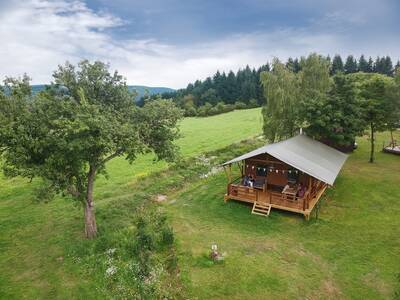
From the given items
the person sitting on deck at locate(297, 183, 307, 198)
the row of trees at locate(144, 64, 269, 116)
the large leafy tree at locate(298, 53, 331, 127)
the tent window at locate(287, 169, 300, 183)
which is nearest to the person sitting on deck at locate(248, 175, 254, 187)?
the tent window at locate(287, 169, 300, 183)

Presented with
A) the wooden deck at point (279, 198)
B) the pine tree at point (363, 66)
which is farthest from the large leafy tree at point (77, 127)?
the pine tree at point (363, 66)

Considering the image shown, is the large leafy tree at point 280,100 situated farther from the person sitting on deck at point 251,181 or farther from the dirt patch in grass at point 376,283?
the dirt patch in grass at point 376,283

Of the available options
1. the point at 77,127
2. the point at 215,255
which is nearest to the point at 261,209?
the point at 215,255

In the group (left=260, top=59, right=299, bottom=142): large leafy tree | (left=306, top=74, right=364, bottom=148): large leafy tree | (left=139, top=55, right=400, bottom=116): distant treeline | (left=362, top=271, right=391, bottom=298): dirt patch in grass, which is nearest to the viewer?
(left=362, top=271, right=391, bottom=298): dirt patch in grass

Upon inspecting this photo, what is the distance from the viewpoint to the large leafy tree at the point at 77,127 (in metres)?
15.0

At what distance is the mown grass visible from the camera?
49.2ft

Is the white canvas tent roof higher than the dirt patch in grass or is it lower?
higher

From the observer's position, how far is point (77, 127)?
1472cm

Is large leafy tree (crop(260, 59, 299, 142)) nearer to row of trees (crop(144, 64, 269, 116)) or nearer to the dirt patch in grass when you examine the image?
the dirt patch in grass

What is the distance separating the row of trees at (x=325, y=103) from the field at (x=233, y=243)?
5.41 meters

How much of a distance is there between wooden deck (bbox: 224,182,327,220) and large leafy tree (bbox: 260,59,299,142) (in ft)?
34.1

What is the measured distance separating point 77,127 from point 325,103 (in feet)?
83.1

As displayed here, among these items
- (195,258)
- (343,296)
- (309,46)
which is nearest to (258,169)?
(195,258)

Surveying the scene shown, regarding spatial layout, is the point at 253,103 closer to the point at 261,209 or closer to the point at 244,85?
the point at 244,85
